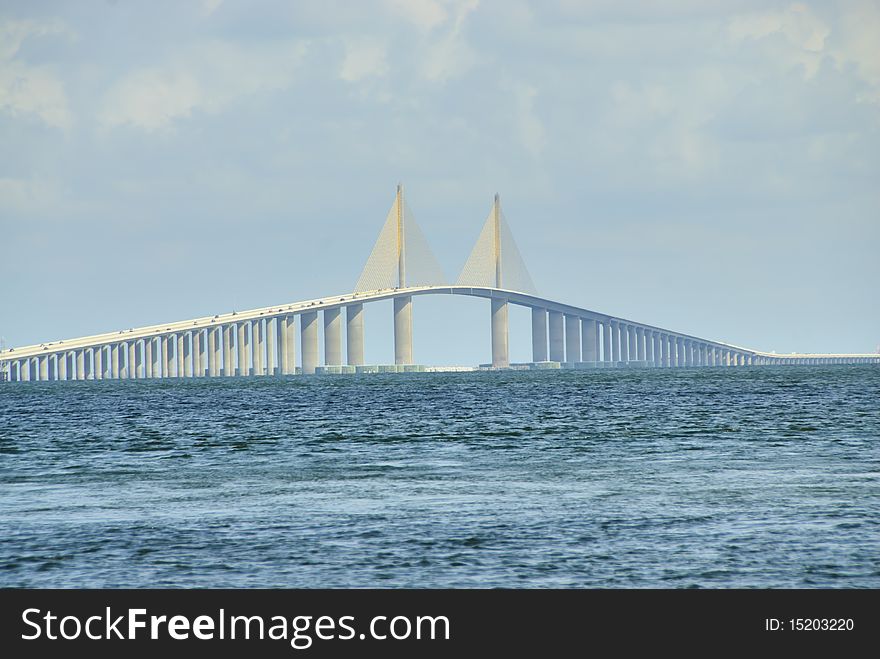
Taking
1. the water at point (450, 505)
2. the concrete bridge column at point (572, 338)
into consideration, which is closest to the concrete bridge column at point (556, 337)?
the concrete bridge column at point (572, 338)

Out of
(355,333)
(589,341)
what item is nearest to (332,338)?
(355,333)

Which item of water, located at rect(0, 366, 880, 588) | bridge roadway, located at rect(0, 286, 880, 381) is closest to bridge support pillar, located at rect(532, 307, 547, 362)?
bridge roadway, located at rect(0, 286, 880, 381)

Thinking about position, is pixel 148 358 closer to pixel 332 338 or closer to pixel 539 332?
pixel 332 338

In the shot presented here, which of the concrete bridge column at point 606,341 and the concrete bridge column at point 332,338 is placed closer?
the concrete bridge column at point 332,338

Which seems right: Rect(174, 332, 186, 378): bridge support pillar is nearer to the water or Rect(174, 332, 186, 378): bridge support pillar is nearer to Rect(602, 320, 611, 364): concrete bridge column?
Rect(602, 320, 611, 364): concrete bridge column

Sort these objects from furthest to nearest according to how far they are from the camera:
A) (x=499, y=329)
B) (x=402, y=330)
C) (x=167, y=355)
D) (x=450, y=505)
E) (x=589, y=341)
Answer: (x=589, y=341)
(x=499, y=329)
(x=402, y=330)
(x=167, y=355)
(x=450, y=505)

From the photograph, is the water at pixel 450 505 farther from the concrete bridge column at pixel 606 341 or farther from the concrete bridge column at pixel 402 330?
the concrete bridge column at pixel 606 341
